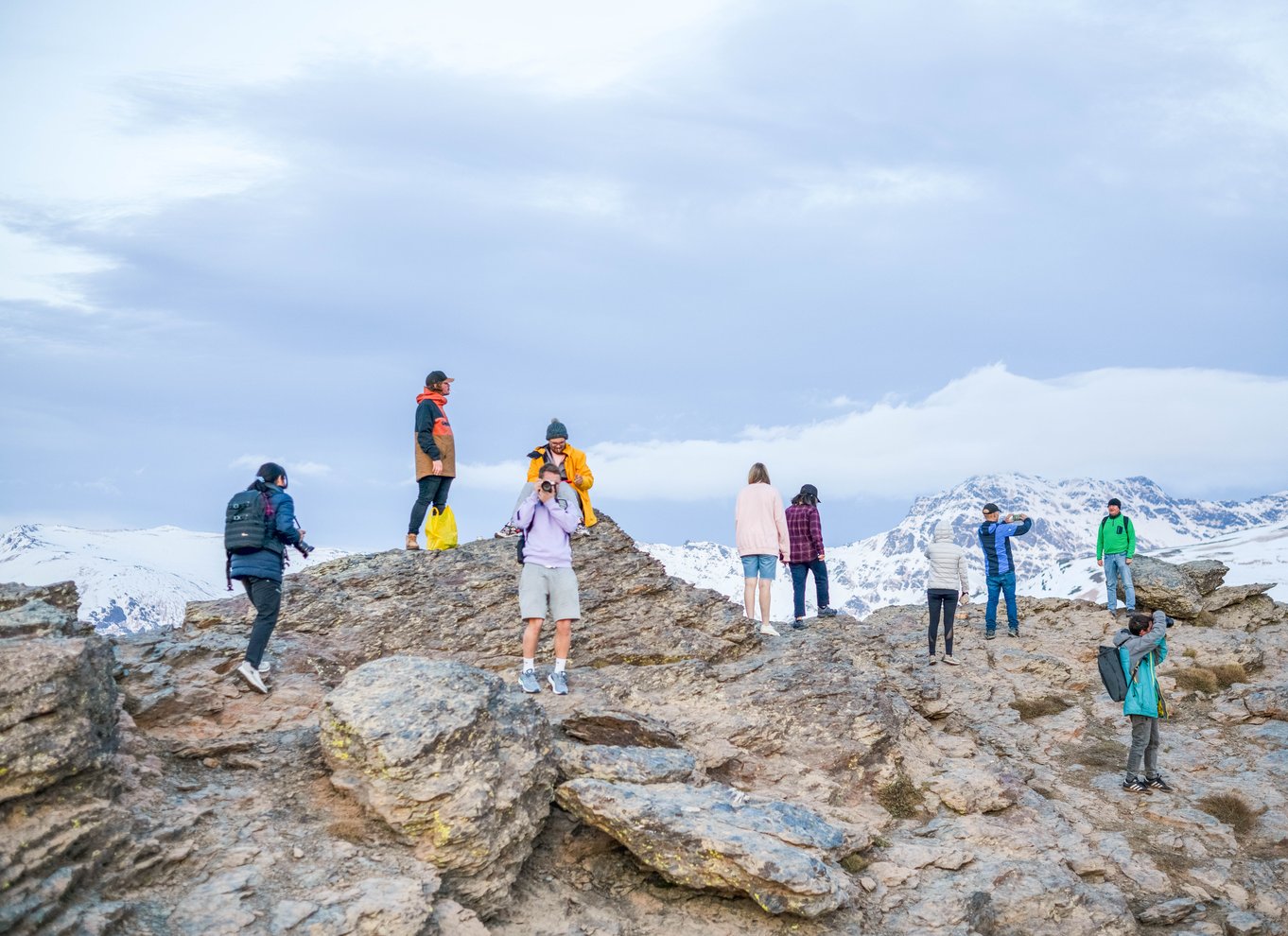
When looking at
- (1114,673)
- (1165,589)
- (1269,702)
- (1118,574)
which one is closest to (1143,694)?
(1114,673)

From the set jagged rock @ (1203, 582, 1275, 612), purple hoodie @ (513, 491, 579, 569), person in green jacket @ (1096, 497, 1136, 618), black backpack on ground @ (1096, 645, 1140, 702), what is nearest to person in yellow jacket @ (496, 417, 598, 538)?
purple hoodie @ (513, 491, 579, 569)

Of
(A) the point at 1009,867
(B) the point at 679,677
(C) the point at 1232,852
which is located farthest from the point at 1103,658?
(B) the point at 679,677

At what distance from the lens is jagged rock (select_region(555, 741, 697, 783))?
11.7 meters

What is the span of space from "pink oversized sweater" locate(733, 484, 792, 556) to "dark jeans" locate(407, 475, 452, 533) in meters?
6.23

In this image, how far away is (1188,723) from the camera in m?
20.1

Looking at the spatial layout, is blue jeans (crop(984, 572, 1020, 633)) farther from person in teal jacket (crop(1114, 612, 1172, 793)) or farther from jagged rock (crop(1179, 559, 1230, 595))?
person in teal jacket (crop(1114, 612, 1172, 793))

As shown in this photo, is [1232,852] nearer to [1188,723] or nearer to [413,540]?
[1188,723]

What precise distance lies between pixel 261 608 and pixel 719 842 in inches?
267

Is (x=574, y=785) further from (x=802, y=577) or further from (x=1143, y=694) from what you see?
(x=802, y=577)

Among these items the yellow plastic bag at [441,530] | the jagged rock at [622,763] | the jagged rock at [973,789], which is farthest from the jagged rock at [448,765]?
the yellow plastic bag at [441,530]

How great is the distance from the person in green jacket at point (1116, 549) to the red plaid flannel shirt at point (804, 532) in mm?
9224

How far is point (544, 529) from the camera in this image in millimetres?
13852

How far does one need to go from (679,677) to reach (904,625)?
13.5 metres

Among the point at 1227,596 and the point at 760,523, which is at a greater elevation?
the point at 760,523
